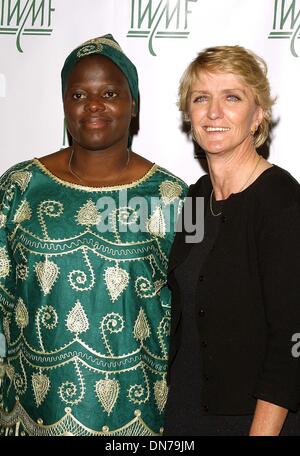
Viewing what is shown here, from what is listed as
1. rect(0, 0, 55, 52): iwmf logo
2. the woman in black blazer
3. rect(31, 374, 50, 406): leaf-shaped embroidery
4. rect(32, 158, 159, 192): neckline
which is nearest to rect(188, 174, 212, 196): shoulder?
the woman in black blazer

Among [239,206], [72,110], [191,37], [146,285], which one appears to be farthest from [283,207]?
[191,37]

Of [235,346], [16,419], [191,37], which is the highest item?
[191,37]

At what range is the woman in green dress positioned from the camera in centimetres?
214

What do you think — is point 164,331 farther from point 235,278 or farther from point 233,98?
point 233,98

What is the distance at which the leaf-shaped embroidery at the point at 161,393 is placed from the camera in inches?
88.0

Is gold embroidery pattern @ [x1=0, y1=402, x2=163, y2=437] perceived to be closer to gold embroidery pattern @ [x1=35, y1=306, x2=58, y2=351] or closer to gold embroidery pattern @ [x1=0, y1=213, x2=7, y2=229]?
gold embroidery pattern @ [x1=35, y1=306, x2=58, y2=351]

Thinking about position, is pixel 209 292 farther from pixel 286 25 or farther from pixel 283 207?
pixel 286 25

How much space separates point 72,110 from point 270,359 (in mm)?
931

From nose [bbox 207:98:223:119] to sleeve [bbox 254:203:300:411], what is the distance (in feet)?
1.17

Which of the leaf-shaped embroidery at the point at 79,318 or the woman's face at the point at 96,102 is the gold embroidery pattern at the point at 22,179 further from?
the leaf-shaped embroidery at the point at 79,318

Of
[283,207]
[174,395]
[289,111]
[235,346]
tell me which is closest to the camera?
[283,207]

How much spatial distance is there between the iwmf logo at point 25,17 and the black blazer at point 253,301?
4.42 feet

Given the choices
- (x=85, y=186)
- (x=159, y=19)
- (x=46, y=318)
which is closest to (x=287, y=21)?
(x=159, y=19)

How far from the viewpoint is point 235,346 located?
1957 millimetres
